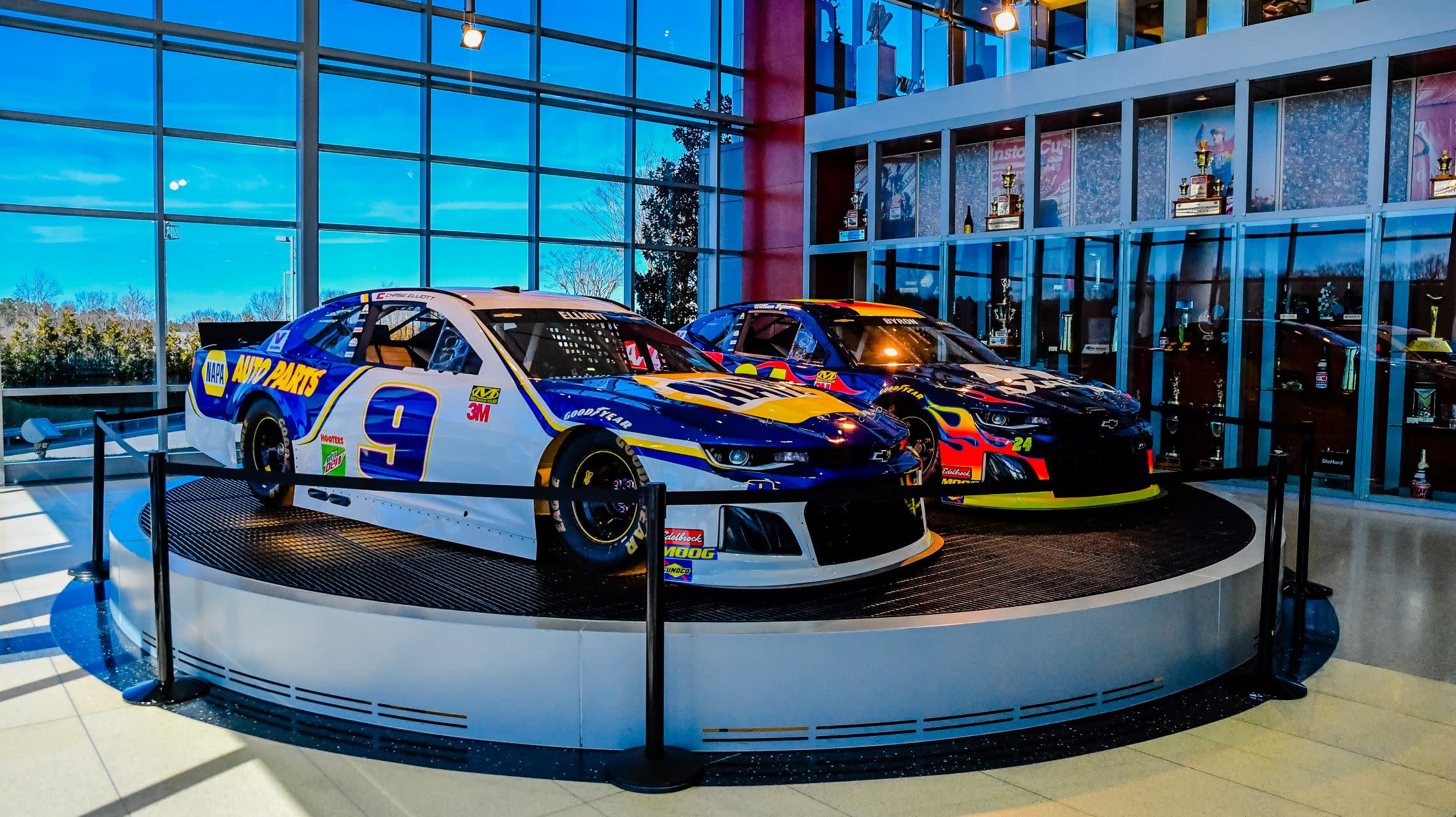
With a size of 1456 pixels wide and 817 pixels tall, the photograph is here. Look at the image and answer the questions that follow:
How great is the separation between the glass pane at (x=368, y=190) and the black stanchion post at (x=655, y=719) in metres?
9.75

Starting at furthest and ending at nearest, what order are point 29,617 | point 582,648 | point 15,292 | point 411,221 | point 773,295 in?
1. point 773,295
2. point 411,221
3. point 15,292
4. point 29,617
5. point 582,648

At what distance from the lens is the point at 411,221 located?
1232 centimetres

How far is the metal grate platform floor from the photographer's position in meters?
3.89

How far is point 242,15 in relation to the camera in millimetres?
11070

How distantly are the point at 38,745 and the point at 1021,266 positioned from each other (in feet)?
32.8

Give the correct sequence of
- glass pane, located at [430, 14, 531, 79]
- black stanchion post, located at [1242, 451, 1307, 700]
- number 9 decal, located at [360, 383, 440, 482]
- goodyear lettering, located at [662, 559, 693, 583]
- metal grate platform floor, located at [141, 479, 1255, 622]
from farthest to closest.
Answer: glass pane, located at [430, 14, 531, 79]
number 9 decal, located at [360, 383, 440, 482]
black stanchion post, located at [1242, 451, 1307, 700]
goodyear lettering, located at [662, 559, 693, 583]
metal grate platform floor, located at [141, 479, 1255, 622]

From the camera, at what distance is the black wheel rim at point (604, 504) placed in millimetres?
4289

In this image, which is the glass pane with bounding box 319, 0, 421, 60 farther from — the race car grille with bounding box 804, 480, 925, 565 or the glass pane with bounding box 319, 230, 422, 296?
the race car grille with bounding box 804, 480, 925, 565

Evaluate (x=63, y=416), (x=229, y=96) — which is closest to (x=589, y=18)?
(x=229, y=96)

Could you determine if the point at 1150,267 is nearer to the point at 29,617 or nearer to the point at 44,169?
the point at 29,617

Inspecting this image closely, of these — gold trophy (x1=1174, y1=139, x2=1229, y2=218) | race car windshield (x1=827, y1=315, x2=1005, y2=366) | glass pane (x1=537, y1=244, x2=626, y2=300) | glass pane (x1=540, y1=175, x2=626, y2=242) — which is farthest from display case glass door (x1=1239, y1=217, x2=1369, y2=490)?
glass pane (x1=540, y1=175, x2=626, y2=242)

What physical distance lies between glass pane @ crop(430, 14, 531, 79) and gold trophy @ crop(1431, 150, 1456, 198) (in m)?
9.68

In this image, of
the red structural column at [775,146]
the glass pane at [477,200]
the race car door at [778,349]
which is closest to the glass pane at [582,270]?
the glass pane at [477,200]

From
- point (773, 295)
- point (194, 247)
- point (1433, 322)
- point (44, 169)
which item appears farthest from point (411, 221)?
point (1433, 322)
